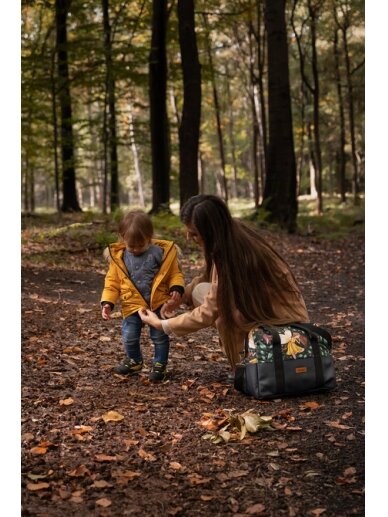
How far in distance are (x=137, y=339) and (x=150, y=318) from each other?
0.49 metres

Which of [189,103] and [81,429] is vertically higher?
[189,103]

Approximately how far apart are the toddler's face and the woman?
1.54 feet

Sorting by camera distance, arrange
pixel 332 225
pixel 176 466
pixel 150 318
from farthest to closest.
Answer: pixel 332 225
pixel 150 318
pixel 176 466

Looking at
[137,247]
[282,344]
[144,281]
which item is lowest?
[282,344]

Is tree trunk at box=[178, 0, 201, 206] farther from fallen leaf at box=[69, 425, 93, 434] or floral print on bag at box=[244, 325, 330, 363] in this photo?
fallen leaf at box=[69, 425, 93, 434]

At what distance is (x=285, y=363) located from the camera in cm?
421

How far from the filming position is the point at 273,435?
3.59 m

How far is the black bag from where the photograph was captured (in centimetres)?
420

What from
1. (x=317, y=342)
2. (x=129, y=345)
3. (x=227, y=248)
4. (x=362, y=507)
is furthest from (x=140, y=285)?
(x=362, y=507)

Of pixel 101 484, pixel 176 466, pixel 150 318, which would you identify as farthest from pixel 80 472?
pixel 150 318

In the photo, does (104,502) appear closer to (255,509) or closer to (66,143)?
(255,509)

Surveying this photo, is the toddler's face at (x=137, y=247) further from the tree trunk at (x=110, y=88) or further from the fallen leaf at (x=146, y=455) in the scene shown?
the tree trunk at (x=110, y=88)

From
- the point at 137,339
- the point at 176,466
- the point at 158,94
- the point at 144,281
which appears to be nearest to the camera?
the point at 176,466

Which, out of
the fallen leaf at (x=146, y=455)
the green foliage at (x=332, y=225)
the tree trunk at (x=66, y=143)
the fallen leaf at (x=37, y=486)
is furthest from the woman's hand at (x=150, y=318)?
the green foliage at (x=332, y=225)
